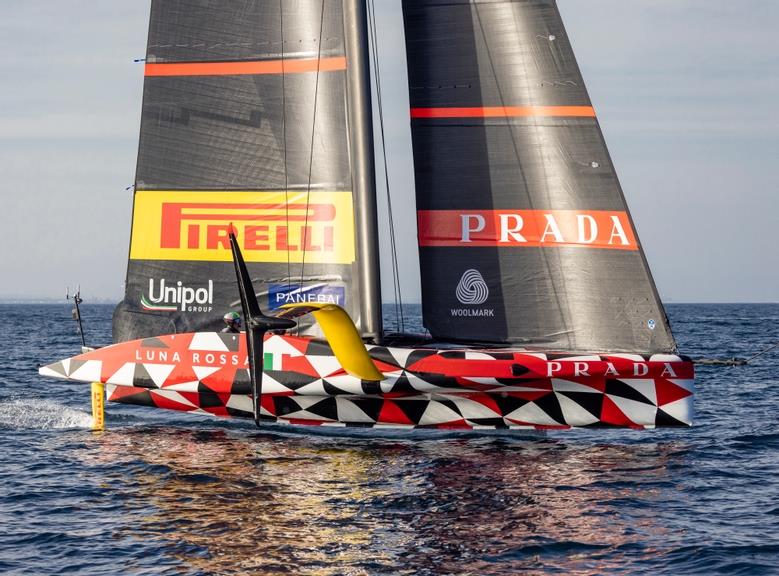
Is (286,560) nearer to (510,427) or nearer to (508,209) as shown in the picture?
(510,427)

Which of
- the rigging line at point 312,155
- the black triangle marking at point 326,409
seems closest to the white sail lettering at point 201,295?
the rigging line at point 312,155

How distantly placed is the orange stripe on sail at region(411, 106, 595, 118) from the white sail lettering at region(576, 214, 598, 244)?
1.31 m

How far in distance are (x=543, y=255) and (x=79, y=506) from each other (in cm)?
653

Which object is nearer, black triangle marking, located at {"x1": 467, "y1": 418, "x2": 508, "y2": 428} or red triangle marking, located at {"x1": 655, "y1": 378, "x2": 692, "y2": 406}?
red triangle marking, located at {"x1": 655, "y1": 378, "x2": 692, "y2": 406}

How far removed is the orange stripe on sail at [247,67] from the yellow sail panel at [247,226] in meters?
1.65

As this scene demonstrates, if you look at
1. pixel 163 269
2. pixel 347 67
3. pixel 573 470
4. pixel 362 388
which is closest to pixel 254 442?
pixel 362 388

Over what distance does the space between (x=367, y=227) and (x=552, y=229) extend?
7.90 ft

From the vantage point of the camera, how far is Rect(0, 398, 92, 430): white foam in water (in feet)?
50.2

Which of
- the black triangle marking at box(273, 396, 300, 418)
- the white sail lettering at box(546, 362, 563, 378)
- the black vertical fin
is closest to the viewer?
the black vertical fin

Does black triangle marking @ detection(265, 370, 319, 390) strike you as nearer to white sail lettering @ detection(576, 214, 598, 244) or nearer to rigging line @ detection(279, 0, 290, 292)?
rigging line @ detection(279, 0, 290, 292)

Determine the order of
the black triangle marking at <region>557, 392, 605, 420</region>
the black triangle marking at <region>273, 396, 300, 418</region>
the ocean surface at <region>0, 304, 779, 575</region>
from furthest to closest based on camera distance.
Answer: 1. the black triangle marking at <region>273, 396, 300, 418</region>
2. the black triangle marking at <region>557, 392, 605, 420</region>
3. the ocean surface at <region>0, 304, 779, 575</region>

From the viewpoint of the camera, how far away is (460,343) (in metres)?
13.7

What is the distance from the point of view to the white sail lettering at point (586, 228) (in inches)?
515

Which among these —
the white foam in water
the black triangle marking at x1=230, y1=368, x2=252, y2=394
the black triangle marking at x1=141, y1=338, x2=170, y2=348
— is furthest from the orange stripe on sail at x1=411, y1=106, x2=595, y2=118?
the white foam in water
